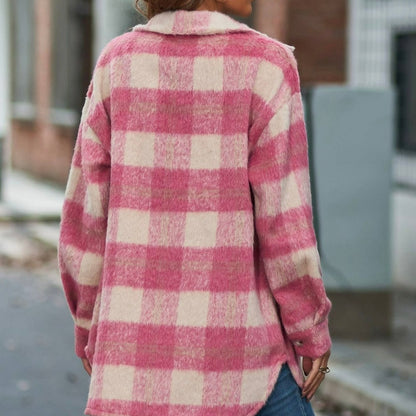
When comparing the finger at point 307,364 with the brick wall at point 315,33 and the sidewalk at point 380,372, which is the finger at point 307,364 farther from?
the brick wall at point 315,33

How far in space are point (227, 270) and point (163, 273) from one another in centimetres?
13

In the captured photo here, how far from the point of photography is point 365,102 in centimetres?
704

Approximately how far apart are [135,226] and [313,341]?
422mm

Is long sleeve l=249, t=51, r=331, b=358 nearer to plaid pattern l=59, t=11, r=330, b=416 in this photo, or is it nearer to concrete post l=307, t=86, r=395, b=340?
plaid pattern l=59, t=11, r=330, b=416

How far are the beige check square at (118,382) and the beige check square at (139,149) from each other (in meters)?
0.40

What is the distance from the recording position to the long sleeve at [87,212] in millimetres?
2352

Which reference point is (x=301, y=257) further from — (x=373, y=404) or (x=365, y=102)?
(x=365, y=102)

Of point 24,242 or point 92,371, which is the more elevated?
point 92,371

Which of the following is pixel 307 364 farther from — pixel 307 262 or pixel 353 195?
pixel 353 195

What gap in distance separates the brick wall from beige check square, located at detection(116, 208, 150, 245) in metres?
10.5

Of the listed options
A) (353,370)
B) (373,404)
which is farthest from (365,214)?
(373,404)

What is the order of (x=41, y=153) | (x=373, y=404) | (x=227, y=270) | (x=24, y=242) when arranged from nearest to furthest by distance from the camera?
1. (x=227, y=270)
2. (x=373, y=404)
3. (x=24, y=242)
4. (x=41, y=153)

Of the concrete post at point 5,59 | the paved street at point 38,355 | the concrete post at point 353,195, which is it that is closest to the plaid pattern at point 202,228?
the paved street at point 38,355

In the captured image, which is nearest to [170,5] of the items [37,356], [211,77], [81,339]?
[211,77]
